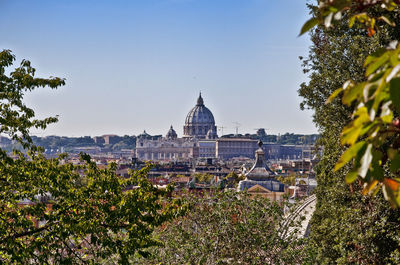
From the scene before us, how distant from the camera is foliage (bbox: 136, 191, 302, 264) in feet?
29.9

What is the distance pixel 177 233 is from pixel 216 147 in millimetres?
164167

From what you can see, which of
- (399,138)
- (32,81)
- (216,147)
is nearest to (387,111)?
(399,138)

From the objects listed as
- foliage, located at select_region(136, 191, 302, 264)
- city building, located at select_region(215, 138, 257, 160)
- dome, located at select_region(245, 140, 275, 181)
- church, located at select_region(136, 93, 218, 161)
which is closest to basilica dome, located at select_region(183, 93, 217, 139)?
church, located at select_region(136, 93, 218, 161)

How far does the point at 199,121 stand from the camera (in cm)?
18600

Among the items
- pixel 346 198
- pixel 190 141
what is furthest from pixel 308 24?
pixel 190 141

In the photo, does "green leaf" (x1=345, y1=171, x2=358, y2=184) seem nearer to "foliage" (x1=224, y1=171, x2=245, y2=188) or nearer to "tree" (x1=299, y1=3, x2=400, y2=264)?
"tree" (x1=299, y1=3, x2=400, y2=264)

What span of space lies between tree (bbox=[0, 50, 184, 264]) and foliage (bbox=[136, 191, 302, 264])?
1.78m

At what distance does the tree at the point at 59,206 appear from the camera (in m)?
6.56

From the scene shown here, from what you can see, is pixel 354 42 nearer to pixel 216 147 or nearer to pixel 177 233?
pixel 177 233

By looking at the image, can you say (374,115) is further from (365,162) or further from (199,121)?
(199,121)

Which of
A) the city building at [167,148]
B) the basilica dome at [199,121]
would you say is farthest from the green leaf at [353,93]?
the basilica dome at [199,121]

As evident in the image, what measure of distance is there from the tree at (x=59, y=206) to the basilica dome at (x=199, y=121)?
17581 cm

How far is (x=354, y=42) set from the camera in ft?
33.8

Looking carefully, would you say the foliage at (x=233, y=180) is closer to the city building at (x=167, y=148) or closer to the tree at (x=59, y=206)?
the tree at (x=59, y=206)
